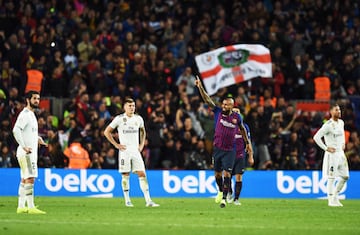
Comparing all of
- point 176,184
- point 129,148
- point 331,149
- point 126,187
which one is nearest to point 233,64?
point 176,184

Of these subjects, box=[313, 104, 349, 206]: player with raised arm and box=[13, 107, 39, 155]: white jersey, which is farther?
box=[313, 104, 349, 206]: player with raised arm

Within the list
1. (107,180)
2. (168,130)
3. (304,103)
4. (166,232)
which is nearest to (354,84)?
(304,103)

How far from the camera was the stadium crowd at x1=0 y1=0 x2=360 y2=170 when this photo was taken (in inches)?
1120

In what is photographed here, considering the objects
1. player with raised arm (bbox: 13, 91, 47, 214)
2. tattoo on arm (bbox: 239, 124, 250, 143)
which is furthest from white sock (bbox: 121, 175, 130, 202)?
player with raised arm (bbox: 13, 91, 47, 214)

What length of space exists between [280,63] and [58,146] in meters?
8.49

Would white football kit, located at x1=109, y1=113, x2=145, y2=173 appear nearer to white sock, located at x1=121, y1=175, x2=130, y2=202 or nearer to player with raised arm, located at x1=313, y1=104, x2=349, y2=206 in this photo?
white sock, located at x1=121, y1=175, x2=130, y2=202

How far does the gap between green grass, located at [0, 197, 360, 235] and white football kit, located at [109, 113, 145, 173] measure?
89cm

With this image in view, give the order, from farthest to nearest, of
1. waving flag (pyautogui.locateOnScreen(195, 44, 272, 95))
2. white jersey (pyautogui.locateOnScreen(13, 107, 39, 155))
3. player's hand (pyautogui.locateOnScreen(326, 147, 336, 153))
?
waving flag (pyautogui.locateOnScreen(195, 44, 272, 95)) < player's hand (pyautogui.locateOnScreen(326, 147, 336, 153)) < white jersey (pyautogui.locateOnScreen(13, 107, 39, 155))

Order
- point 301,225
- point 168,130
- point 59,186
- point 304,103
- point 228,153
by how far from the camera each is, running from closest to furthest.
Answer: point 301,225
point 228,153
point 59,186
point 168,130
point 304,103

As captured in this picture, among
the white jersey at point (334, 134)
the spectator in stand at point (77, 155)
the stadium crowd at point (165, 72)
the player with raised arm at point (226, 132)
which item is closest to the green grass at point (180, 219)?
the player with raised arm at point (226, 132)

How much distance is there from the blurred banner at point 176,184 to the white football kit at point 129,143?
246 inches

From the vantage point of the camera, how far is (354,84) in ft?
106

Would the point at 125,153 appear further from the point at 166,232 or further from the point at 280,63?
the point at 280,63

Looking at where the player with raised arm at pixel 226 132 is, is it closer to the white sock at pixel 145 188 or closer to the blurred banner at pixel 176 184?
the white sock at pixel 145 188
